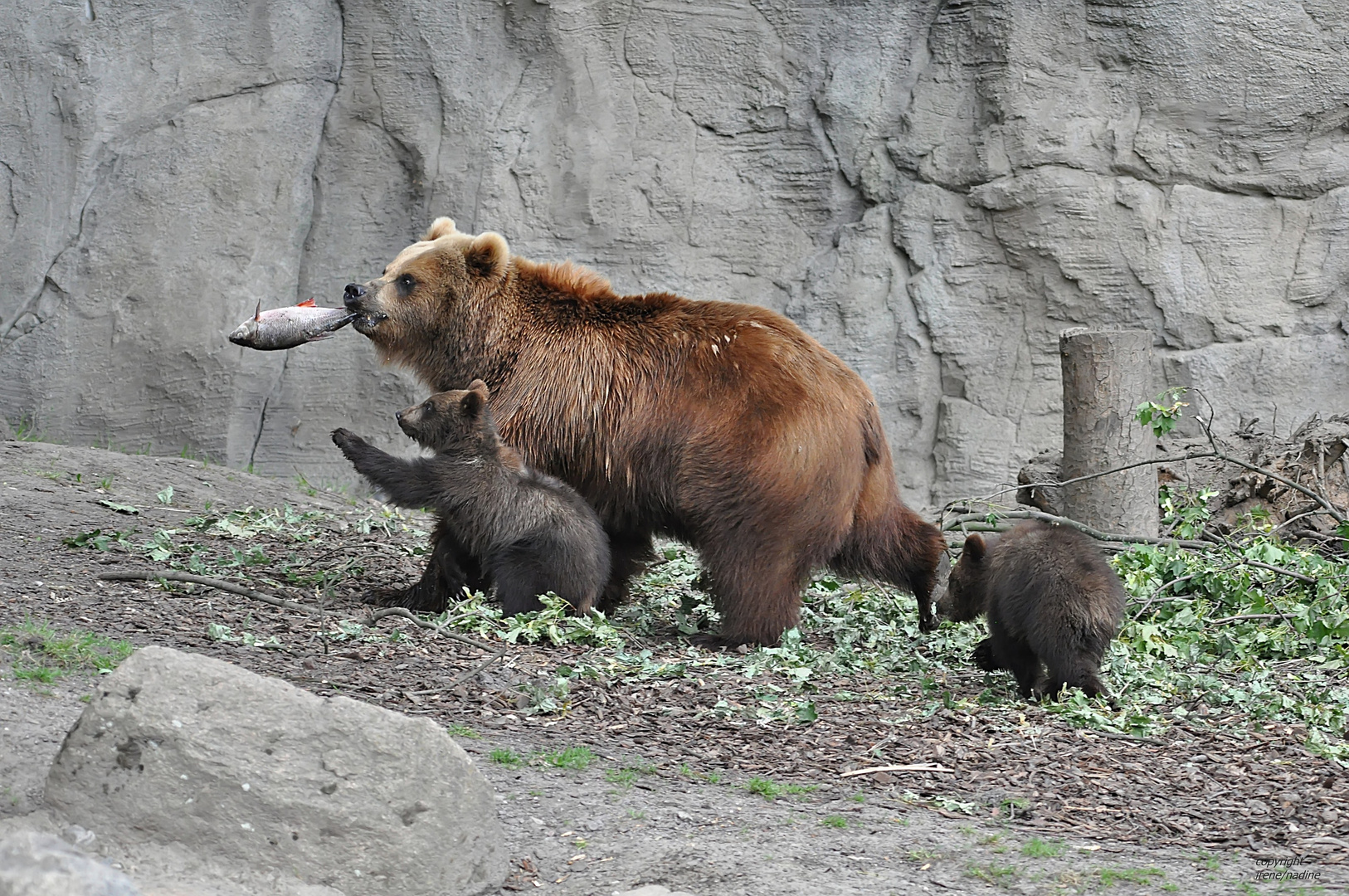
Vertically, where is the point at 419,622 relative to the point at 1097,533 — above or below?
below

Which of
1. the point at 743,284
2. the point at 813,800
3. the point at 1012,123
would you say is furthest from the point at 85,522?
the point at 1012,123

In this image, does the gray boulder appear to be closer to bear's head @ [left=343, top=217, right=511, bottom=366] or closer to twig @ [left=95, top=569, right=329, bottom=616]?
twig @ [left=95, top=569, right=329, bottom=616]

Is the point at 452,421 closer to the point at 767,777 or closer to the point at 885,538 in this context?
the point at 885,538

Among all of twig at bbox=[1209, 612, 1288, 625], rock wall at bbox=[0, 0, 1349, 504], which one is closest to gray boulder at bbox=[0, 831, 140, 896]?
twig at bbox=[1209, 612, 1288, 625]

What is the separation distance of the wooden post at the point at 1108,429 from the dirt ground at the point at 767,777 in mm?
2849

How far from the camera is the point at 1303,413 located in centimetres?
1072

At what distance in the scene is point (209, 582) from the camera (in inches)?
239

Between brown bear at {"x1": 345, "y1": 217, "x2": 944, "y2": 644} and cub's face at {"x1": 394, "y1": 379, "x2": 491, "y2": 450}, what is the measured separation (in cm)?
29

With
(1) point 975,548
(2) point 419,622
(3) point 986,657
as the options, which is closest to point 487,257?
(2) point 419,622

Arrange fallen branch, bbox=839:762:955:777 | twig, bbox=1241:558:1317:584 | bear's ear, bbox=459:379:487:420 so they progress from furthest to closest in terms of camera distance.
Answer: twig, bbox=1241:558:1317:584
bear's ear, bbox=459:379:487:420
fallen branch, bbox=839:762:955:777

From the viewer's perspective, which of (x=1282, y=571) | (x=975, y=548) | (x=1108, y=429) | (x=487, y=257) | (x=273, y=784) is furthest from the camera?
(x=1108, y=429)

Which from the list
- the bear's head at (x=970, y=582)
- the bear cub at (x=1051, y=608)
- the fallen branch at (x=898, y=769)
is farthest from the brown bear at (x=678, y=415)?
the fallen branch at (x=898, y=769)

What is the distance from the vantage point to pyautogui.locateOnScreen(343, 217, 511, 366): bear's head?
670 centimetres

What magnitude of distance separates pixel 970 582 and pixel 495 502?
2.19 m
